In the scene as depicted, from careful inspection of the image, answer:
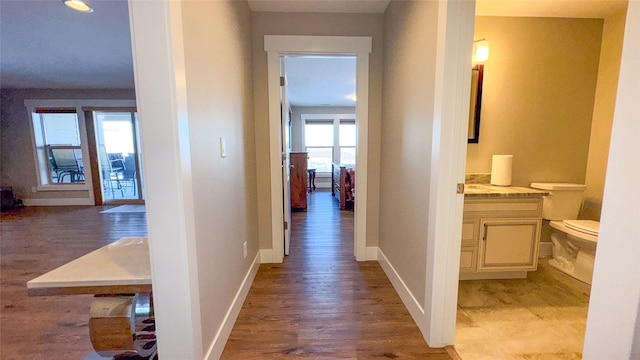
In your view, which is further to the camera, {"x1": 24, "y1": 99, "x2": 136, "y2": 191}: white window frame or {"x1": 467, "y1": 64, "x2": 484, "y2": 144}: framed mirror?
{"x1": 24, "y1": 99, "x2": 136, "y2": 191}: white window frame

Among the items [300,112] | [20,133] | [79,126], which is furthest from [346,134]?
[20,133]

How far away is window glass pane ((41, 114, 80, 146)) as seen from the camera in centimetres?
557

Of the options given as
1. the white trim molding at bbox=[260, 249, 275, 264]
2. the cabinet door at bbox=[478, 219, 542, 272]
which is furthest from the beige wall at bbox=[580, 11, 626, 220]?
the white trim molding at bbox=[260, 249, 275, 264]

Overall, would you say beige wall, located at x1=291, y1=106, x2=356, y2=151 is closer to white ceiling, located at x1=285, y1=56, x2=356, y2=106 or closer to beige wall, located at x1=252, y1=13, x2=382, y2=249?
white ceiling, located at x1=285, y1=56, x2=356, y2=106

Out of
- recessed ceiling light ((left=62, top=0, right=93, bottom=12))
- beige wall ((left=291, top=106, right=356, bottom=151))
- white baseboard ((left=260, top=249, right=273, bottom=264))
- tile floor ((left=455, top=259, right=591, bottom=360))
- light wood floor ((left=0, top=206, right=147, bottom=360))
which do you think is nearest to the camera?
tile floor ((left=455, top=259, right=591, bottom=360))

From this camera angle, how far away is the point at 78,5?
2.13m

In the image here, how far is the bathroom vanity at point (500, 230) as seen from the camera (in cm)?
210

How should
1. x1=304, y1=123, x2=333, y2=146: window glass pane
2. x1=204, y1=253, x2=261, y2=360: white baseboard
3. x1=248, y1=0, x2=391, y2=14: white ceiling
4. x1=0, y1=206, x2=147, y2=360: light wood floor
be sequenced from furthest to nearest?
x1=304, y1=123, x2=333, y2=146: window glass pane, x1=248, y1=0, x2=391, y2=14: white ceiling, x1=0, y1=206, x2=147, y2=360: light wood floor, x1=204, y1=253, x2=261, y2=360: white baseboard

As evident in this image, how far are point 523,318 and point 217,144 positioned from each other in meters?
2.29

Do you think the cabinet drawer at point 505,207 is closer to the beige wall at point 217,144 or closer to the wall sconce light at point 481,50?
the wall sconce light at point 481,50

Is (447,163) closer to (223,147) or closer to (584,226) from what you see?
(223,147)

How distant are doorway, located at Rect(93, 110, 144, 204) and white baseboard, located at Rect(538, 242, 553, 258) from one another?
23.1 feet

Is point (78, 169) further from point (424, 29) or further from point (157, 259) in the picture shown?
point (424, 29)

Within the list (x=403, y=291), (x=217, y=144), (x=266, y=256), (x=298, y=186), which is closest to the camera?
(x=217, y=144)
